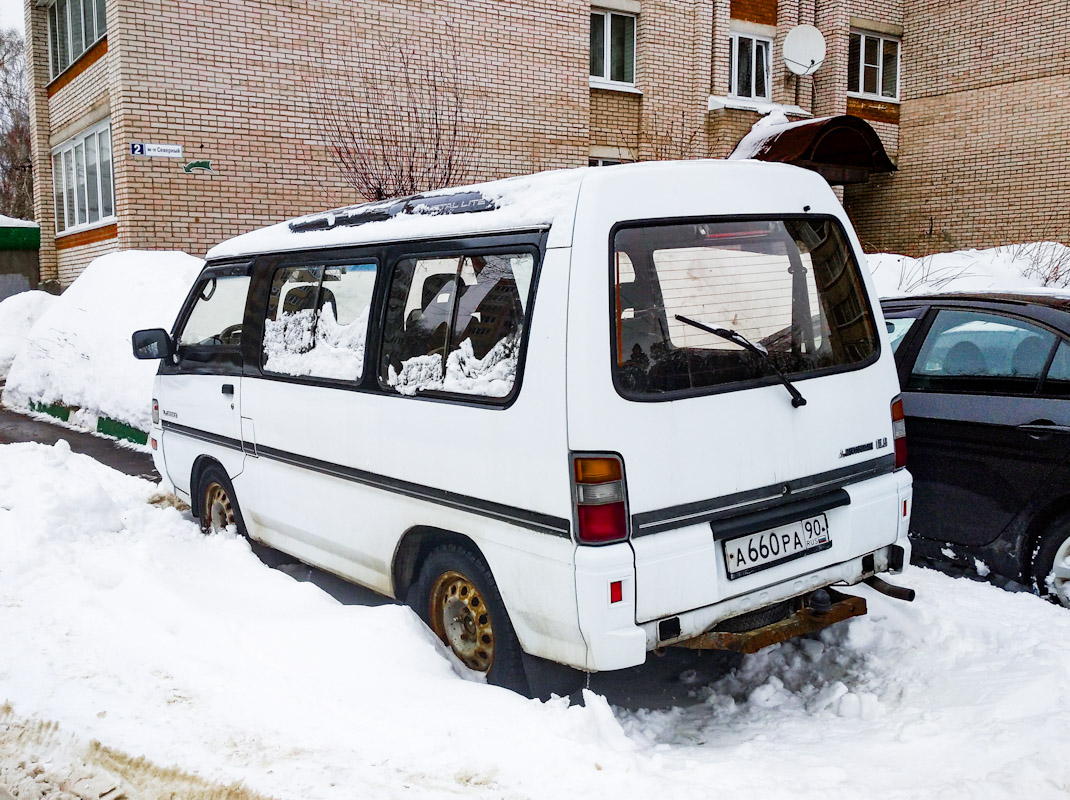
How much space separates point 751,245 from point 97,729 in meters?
2.92

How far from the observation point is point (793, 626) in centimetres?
338

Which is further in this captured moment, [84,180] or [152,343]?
[84,180]

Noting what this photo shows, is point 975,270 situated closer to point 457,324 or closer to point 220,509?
point 220,509

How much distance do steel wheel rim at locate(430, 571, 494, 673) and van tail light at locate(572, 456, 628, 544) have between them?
2.24 ft

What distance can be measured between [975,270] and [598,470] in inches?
472

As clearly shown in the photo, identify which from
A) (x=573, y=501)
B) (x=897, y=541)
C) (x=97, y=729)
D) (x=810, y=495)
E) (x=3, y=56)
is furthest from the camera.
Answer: (x=3, y=56)

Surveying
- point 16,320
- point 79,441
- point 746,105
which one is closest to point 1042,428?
point 79,441

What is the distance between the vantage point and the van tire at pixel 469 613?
3.36m

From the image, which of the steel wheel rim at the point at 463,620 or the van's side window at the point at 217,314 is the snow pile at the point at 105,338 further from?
the steel wheel rim at the point at 463,620

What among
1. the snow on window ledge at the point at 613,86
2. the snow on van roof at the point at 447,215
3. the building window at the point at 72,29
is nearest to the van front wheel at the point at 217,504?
the snow on van roof at the point at 447,215

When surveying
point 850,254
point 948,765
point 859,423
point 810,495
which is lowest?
point 948,765

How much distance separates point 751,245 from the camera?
11.3ft

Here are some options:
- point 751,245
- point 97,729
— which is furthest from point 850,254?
point 97,729

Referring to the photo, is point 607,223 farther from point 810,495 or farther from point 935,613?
point 935,613
